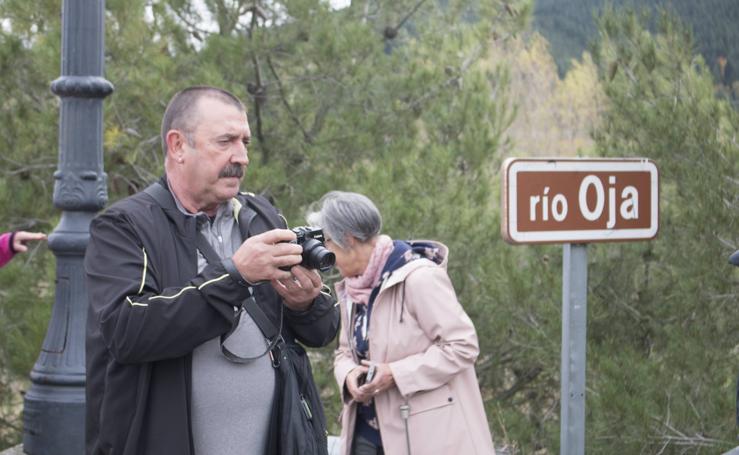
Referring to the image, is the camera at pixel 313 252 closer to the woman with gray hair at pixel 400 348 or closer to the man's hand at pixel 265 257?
the man's hand at pixel 265 257

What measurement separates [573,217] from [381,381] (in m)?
0.86

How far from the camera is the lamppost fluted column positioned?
14.7 ft

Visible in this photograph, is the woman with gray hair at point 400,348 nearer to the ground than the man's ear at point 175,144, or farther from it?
nearer to the ground

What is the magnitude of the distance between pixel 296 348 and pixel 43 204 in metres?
5.95

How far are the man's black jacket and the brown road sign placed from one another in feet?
4.35

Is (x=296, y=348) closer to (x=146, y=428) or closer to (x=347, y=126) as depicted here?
(x=146, y=428)

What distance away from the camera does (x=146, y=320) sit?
93.4 inches

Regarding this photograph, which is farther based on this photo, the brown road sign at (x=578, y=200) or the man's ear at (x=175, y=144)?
the brown road sign at (x=578, y=200)

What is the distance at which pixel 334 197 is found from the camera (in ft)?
13.2

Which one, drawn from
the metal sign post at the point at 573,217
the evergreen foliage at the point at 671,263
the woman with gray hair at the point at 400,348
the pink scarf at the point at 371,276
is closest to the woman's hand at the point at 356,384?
the woman with gray hair at the point at 400,348

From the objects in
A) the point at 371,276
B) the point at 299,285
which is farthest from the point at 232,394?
the point at 371,276

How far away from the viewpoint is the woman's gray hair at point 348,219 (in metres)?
3.94

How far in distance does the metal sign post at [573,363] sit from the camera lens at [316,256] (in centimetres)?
125

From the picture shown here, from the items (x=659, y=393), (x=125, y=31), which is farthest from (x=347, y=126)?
(x=659, y=393)
